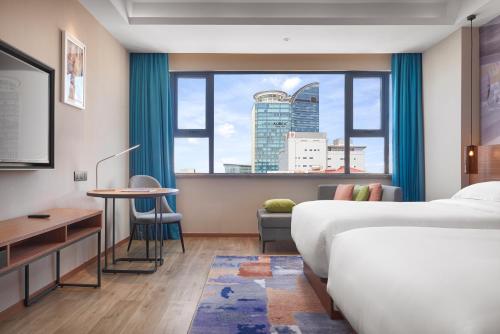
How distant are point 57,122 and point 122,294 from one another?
147 centimetres

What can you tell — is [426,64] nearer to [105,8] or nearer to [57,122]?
[105,8]

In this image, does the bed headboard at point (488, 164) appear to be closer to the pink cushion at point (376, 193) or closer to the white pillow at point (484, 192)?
the white pillow at point (484, 192)

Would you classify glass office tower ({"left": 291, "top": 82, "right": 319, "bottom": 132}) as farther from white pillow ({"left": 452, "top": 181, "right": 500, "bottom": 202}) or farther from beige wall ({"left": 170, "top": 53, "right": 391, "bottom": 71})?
white pillow ({"left": 452, "top": 181, "right": 500, "bottom": 202})

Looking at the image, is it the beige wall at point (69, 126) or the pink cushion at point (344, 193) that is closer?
the beige wall at point (69, 126)

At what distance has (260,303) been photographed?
8.32 ft

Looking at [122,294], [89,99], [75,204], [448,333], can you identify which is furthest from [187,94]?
[448,333]

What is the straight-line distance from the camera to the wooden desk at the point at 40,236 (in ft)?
6.21

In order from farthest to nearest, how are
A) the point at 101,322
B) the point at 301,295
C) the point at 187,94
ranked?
the point at 187,94
the point at 301,295
the point at 101,322

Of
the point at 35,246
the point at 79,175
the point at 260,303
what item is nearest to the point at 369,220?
→ the point at 260,303

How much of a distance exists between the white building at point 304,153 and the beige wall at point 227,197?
28cm

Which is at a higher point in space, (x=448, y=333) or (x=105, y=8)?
(x=105, y=8)

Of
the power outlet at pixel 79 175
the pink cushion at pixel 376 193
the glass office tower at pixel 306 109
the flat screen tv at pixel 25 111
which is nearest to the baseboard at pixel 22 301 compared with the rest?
the power outlet at pixel 79 175

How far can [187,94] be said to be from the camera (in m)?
5.34

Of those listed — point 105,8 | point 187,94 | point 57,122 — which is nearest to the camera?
point 57,122
